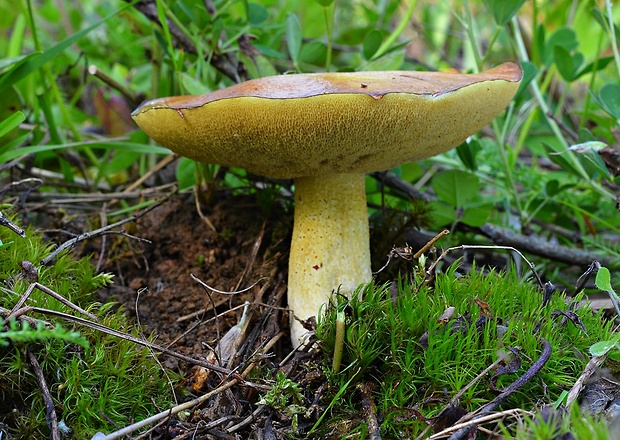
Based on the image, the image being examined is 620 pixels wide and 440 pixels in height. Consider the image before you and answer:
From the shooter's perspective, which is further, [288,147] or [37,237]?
[37,237]

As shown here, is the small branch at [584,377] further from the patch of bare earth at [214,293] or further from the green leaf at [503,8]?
the green leaf at [503,8]

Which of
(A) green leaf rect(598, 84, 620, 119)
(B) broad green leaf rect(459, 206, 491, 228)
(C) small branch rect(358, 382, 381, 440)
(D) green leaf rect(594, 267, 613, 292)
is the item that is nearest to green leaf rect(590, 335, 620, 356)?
(D) green leaf rect(594, 267, 613, 292)

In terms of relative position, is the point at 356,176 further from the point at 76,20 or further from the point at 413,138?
the point at 76,20

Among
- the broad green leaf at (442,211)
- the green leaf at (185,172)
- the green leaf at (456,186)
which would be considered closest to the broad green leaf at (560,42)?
the green leaf at (456,186)

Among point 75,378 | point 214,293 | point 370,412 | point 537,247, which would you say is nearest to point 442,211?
point 537,247

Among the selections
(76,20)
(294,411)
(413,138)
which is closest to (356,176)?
(413,138)

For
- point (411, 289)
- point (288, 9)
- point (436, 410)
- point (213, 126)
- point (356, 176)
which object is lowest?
point (436, 410)
